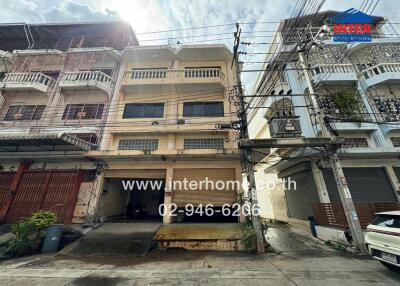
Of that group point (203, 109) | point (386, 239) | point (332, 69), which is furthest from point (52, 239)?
point (332, 69)

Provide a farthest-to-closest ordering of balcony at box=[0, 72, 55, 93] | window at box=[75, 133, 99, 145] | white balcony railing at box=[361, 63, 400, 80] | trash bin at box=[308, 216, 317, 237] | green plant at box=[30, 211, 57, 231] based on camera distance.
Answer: balcony at box=[0, 72, 55, 93] < white balcony railing at box=[361, 63, 400, 80] < window at box=[75, 133, 99, 145] < trash bin at box=[308, 216, 317, 237] < green plant at box=[30, 211, 57, 231]

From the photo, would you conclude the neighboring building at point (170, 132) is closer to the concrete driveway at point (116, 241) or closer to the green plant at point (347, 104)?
the concrete driveway at point (116, 241)

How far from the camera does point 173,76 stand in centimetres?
1223

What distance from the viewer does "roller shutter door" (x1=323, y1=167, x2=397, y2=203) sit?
403 inches

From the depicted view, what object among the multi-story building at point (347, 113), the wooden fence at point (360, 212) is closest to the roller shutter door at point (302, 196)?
the multi-story building at point (347, 113)

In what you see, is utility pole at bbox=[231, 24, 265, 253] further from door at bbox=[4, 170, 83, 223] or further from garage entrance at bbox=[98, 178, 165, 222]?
door at bbox=[4, 170, 83, 223]

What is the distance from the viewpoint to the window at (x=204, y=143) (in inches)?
437

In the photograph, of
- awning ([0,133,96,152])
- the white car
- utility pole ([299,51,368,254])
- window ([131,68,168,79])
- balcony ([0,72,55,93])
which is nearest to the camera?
the white car

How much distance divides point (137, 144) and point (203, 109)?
478 centimetres

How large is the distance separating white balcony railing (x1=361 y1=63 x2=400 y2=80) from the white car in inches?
428

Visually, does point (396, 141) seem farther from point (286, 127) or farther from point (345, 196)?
point (286, 127)

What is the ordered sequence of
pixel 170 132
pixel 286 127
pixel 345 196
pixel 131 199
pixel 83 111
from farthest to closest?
pixel 131 199
pixel 83 111
pixel 170 132
pixel 286 127
pixel 345 196

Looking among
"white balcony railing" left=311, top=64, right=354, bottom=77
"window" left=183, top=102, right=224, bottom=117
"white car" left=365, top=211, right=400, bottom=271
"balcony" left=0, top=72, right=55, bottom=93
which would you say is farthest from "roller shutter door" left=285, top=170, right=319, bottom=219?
"balcony" left=0, top=72, right=55, bottom=93

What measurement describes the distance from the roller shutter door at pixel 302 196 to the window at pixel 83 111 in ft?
45.1
